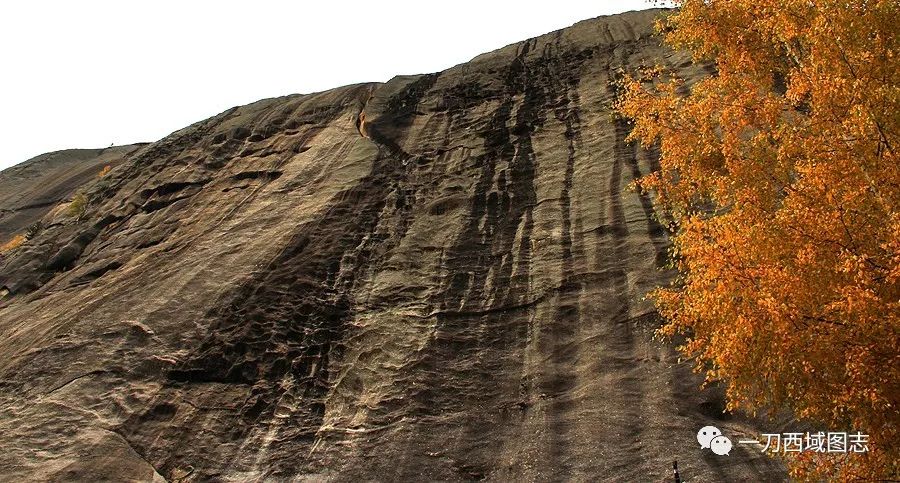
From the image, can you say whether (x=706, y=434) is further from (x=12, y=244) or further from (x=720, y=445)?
(x=12, y=244)

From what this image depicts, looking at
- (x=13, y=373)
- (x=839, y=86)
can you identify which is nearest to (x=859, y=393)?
(x=839, y=86)

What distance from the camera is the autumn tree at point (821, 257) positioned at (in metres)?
9.52

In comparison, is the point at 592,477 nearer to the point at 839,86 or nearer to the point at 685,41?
the point at 839,86

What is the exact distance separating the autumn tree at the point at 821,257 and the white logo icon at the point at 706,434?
772 mm

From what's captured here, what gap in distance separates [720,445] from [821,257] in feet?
11.1

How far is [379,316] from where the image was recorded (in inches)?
617

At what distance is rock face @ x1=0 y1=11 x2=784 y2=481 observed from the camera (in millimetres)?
12492

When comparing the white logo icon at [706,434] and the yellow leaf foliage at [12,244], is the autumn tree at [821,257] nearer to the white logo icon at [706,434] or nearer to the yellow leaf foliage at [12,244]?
the white logo icon at [706,434]

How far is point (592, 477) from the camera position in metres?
11.4

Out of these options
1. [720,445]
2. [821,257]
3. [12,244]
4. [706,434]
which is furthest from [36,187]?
[821,257]

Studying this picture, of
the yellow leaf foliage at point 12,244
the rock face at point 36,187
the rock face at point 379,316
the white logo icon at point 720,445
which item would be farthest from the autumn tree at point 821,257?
the rock face at point 36,187

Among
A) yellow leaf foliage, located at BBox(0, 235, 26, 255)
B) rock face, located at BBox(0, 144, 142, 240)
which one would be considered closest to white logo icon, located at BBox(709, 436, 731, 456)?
yellow leaf foliage, located at BBox(0, 235, 26, 255)

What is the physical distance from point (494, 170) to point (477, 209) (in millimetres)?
1899

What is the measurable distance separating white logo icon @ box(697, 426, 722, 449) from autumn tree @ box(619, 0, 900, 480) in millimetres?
772
